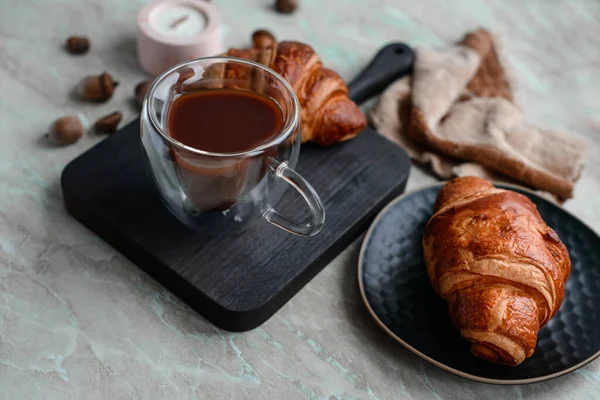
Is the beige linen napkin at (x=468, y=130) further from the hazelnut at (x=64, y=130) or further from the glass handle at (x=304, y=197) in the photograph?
the hazelnut at (x=64, y=130)

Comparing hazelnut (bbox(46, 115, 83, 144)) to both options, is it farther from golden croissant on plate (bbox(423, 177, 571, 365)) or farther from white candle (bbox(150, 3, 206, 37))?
golden croissant on plate (bbox(423, 177, 571, 365))

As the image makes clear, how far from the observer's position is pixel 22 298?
1314mm

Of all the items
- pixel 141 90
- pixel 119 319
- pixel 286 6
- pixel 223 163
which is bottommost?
pixel 119 319

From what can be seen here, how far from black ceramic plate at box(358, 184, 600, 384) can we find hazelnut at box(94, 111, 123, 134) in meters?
0.58

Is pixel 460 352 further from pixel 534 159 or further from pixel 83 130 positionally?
pixel 83 130

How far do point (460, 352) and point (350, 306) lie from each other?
212 mm

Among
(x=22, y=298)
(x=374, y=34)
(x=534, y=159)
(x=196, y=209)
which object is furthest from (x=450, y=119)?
(x=22, y=298)

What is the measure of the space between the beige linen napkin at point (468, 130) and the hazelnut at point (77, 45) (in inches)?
26.4

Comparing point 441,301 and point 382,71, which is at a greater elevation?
point 382,71

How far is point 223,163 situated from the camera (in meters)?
1.18

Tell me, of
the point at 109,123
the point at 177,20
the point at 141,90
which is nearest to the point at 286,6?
the point at 177,20

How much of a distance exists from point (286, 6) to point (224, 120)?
75 cm

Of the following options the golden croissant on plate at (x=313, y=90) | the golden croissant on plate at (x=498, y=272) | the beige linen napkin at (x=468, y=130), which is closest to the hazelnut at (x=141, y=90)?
the golden croissant on plate at (x=313, y=90)

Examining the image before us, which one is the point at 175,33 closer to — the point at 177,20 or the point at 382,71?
the point at 177,20
